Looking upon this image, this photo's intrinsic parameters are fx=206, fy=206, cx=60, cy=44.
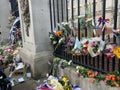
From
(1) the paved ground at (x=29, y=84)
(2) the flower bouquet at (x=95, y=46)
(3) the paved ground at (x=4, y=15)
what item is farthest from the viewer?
(3) the paved ground at (x=4, y=15)

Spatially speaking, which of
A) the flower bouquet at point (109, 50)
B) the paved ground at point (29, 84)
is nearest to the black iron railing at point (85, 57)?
the flower bouquet at point (109, 50)

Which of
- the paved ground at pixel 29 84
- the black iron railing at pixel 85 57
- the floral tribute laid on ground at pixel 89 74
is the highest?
the black iron railing at pixel 85 57

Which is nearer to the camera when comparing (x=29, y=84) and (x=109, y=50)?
(x=109, y=50)

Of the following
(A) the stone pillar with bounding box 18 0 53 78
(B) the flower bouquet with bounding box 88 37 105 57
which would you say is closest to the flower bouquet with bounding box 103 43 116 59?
(B) the flower bouquet with bounding box 88 37 105 57

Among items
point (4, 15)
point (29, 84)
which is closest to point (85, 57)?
point (29, 84)

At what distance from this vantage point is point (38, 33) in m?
4.10

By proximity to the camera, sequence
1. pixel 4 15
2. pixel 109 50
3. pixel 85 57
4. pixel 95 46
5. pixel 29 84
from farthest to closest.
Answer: pixel 4 15
pixel 29 84
pixel 85 57
pixel 95 46
pixel 109 50

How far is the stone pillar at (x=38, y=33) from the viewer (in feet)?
13.2

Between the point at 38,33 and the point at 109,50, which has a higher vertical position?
the point at 38,33

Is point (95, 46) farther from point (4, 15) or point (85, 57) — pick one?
point (4, 15)

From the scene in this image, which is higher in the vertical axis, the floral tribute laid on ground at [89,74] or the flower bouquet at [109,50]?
the flower bouquet at [109,50]

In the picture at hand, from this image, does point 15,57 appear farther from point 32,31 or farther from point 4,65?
point 32,31

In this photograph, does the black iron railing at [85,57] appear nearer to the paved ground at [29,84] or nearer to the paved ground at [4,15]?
the paved ground at [29,84]

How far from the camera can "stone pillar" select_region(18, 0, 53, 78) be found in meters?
4.01
